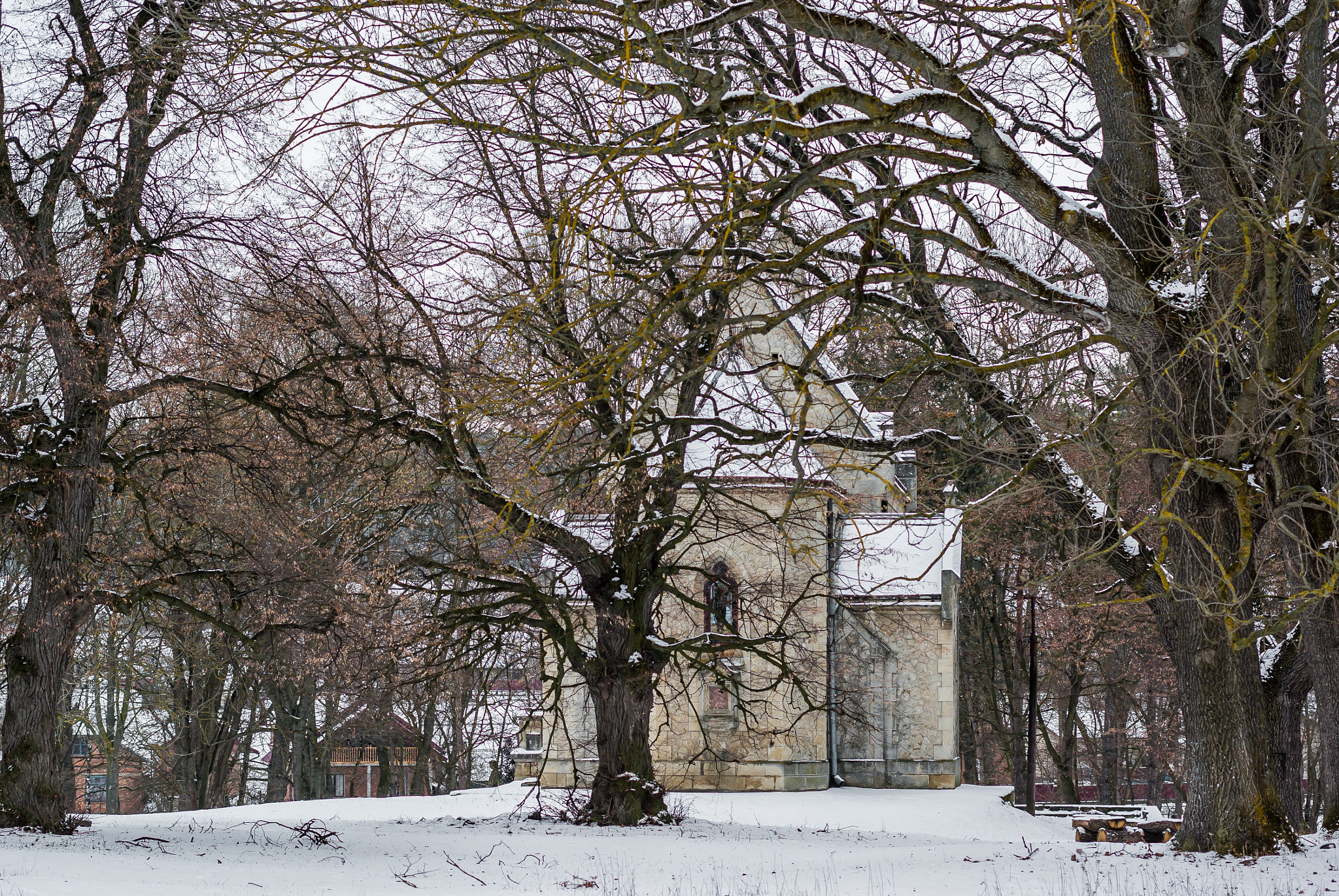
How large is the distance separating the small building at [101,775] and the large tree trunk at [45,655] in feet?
37.0

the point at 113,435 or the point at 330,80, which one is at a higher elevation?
the point at 330,80

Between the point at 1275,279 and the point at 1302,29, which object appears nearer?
the point at 1275,279

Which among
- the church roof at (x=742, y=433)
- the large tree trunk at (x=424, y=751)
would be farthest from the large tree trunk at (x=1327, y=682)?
the large tree trunk at (x=424, y=751)

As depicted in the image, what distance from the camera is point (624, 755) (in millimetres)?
16438

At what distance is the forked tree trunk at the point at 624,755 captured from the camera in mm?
16266

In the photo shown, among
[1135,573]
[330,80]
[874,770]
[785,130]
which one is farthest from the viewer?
[874,770]

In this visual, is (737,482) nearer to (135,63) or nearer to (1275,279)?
(135,63)

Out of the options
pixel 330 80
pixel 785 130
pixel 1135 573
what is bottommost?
pixel 1135 573

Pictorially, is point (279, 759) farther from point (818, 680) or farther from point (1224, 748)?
point (1224, 748)

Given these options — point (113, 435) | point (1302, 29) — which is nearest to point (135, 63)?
point (113, 435)

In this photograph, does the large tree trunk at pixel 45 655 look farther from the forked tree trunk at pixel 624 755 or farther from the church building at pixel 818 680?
the church building at pixel 818 680

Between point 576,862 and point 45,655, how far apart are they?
673 cm

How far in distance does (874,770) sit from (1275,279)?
21.8 meters

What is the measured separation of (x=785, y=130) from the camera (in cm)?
723
